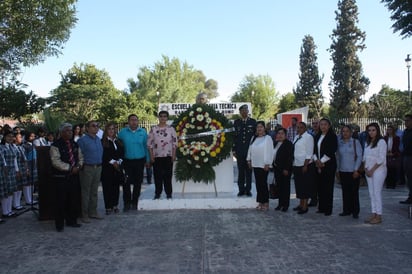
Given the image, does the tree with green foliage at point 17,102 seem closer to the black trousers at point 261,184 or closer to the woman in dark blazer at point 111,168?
the woman in dark blazer at point 111,168

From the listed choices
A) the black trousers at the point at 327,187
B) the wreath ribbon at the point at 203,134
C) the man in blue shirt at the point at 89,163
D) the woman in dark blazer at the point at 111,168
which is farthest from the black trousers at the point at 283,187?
the man in blue shirt at the point at 89,163

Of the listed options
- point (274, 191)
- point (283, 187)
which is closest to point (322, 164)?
point (283, 187)

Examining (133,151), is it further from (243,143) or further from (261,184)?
(261,184)

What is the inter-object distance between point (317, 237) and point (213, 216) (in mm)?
2137

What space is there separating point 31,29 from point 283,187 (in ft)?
47.2

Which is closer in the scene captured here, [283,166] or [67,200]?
[67,200]

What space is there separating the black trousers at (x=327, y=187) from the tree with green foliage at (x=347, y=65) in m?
35.0

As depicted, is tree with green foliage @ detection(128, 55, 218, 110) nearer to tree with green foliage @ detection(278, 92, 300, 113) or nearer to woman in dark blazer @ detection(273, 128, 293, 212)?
tree with green foliage @ detection(278, 92, 300, 113)

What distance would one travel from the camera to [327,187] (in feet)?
24.1

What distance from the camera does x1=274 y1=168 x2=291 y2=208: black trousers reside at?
25.1 ft

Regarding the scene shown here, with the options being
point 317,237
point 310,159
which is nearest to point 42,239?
point 317,237

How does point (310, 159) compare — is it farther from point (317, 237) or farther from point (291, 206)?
point (317, 237)

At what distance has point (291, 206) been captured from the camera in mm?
8188

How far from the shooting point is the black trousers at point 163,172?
313 inches
